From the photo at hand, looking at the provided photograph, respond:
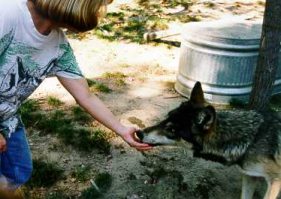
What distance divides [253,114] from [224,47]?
7.70 ft

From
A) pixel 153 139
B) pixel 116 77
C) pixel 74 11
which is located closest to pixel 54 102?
pixel 116 77

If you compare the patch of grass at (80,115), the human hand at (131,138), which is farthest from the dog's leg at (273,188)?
the patch of grass at (80,115)

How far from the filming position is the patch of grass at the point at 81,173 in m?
4.62

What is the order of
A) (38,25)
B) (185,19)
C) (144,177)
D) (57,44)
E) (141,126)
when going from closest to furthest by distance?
1. (38,25)
2. (57,44)
3. (144,177)
4. (141,126)
5. (185,19)

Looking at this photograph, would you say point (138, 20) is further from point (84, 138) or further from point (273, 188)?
point (273, 188)

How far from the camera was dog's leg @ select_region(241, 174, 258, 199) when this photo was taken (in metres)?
4.32

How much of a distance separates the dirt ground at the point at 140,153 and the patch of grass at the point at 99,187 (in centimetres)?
6

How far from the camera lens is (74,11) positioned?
7.70 feet

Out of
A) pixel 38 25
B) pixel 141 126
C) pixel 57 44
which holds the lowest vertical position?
pixel 141 126

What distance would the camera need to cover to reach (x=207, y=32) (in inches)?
248

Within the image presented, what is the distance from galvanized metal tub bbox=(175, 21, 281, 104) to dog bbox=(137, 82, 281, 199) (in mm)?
2442

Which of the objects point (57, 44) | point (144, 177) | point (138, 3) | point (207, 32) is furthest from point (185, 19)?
point (57, 44)

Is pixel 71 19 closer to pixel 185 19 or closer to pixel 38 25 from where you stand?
pixel 38 25

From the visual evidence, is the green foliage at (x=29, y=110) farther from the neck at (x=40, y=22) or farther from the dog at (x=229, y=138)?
the neck at (x=40, y=22)
